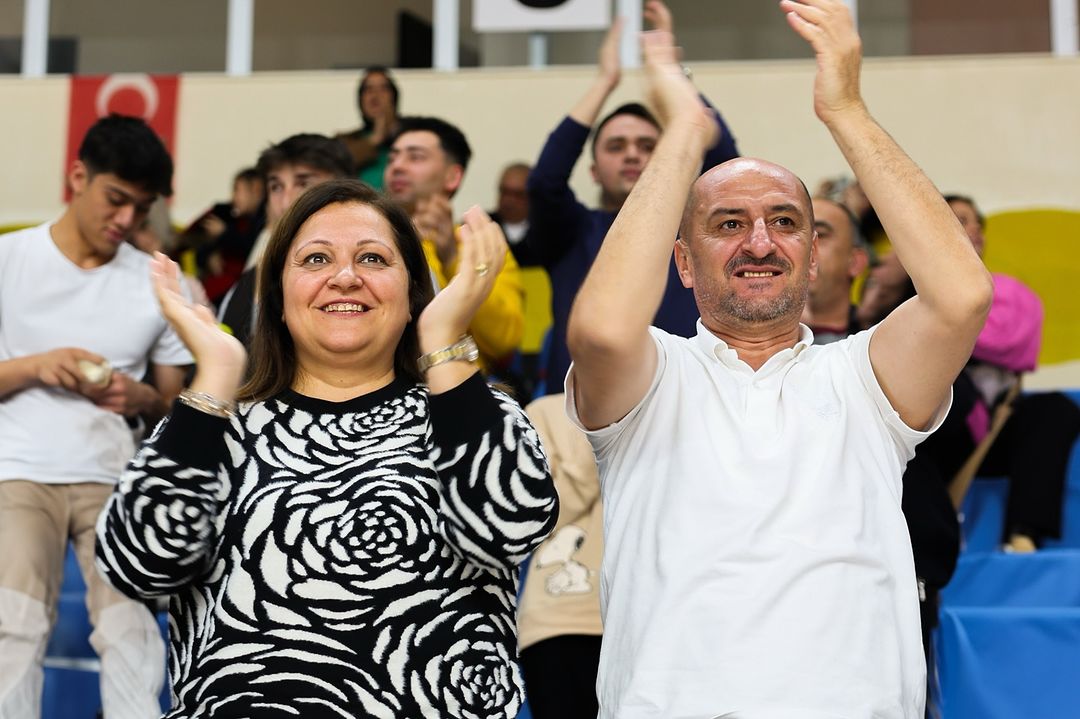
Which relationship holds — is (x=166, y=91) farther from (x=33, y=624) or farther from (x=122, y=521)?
(x=122, y=521)

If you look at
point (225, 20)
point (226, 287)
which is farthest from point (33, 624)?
point (225, 20)

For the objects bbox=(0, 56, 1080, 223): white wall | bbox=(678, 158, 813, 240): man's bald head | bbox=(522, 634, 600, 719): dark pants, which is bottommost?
bbox=(522, 634, 600, 719): dark pants

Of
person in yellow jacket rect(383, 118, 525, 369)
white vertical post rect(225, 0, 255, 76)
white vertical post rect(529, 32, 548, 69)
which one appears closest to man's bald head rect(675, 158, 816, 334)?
person in yellow jacket rect(383, 118, 525, 369)

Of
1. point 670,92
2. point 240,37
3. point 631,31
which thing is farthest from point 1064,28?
point 670,92

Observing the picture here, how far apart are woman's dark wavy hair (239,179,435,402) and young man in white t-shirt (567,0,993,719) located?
296mm

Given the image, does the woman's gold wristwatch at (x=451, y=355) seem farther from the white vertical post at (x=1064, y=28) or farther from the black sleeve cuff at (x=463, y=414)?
the white vertical post at (x=1064, y=28)

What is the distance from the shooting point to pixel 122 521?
6.21 feet

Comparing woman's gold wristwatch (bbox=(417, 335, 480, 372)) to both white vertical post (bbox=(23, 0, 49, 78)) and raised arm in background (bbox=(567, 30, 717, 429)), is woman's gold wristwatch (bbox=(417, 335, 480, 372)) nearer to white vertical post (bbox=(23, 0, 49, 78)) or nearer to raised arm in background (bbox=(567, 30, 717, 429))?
raised arm in background (bbox=(567, 30, 717, 429))

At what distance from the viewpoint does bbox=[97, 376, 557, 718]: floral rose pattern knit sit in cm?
185

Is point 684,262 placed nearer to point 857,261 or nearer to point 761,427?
point 761,427

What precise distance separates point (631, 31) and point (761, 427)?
5.00 metres

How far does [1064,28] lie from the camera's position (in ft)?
21.1

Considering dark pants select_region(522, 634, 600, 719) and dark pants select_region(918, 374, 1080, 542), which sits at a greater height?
dark pants select_region(918, 374, 1080, 542)

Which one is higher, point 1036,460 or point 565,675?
point 1036,460
